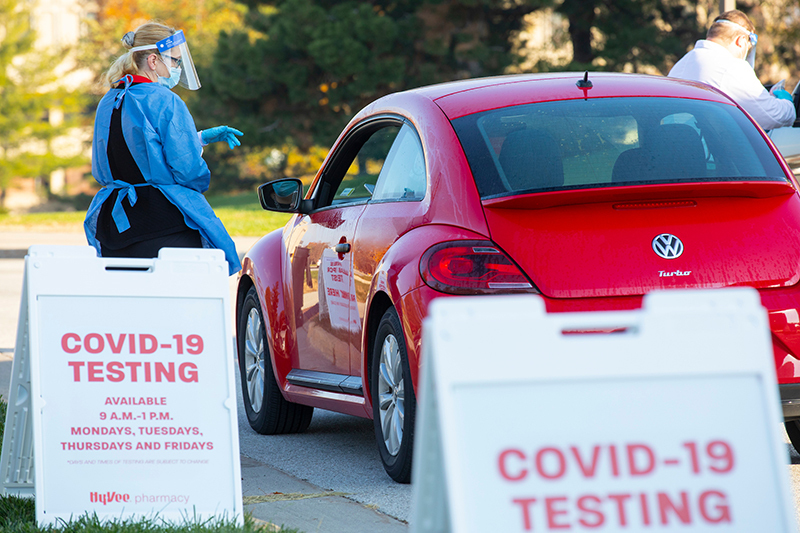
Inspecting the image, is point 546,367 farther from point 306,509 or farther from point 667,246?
point 306,509

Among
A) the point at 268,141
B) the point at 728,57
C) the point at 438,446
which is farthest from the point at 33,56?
the point at 438,446

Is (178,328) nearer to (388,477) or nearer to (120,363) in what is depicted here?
(120,363)

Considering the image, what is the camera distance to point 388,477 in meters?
4.95

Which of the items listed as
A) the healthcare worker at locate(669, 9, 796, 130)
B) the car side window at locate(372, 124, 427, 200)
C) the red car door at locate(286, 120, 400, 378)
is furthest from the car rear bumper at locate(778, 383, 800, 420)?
the healthcare worker at locate(669, 9, 796, 130)

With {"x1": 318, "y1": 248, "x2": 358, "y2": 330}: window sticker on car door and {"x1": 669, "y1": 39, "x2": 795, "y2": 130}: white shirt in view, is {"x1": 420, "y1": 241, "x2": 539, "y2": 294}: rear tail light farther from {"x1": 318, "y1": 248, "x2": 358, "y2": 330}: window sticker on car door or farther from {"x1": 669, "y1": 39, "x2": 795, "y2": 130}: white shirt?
{"x1": 669, "y1": 39, "x2": 795, "y2": 130}: white shirt

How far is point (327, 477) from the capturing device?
199 inches

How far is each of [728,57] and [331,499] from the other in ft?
14.4

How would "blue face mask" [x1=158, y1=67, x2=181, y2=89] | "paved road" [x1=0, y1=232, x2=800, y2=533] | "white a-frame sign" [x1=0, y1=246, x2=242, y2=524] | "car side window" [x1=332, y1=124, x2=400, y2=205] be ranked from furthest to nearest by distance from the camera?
"car side window" [x1=332, y1=124, x2=400, y2=205] < "blue face mask" [x1=158, y1=67, x2=181, y2=89] < "paved road" [x1=0, y1=232, x2=800, y2=533] < "white a-frame sign" [x1=0, y1=246, x2=242, y2=524]

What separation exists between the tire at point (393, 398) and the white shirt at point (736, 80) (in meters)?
3.26

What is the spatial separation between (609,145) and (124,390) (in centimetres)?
210

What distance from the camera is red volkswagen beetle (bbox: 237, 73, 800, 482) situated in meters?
4.16

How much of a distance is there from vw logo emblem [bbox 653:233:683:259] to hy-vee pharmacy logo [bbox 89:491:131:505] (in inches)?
80.4

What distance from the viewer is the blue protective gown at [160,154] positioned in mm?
4809

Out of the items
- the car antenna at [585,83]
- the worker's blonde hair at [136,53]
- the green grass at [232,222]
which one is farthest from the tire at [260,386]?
the green grass at [232,222]
